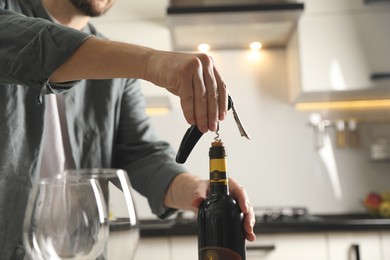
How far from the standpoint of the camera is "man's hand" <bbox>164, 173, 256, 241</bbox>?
2.15 ft

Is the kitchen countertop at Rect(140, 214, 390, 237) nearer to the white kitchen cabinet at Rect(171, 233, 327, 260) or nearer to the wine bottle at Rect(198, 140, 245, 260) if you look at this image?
the white kitchen cabinet at Rect(171, 233, 327, 260)

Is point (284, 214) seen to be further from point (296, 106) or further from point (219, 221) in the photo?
point (219, 221)

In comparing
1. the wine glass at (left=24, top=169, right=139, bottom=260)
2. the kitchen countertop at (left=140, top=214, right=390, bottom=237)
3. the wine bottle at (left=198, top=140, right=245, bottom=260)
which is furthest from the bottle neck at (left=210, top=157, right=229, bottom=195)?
the kitchen countertop at (left=140, top=214, right=390, bottom=237)

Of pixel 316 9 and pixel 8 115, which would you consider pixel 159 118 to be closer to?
pixel 316 9

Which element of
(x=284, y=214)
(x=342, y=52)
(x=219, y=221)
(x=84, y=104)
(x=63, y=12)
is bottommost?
(x=284, y=214)

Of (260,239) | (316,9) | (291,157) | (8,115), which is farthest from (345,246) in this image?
(8,115)

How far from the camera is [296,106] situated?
271cm

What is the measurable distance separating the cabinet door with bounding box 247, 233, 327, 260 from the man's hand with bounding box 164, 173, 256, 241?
117cm

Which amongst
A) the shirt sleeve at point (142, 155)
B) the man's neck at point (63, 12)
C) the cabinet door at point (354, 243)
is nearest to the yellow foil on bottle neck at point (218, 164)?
the shirt sleeve at point (142, 155)

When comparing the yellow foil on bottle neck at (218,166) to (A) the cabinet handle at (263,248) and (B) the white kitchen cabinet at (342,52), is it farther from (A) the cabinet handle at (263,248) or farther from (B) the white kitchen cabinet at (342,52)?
(B) the white kitchen cabinet at (342,52)

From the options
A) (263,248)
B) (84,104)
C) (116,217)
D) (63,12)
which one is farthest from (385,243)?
(116,217)

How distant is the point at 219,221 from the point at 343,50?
1.96 m

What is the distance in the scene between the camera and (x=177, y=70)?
20.5 inches

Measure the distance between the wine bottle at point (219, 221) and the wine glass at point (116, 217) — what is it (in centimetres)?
11
